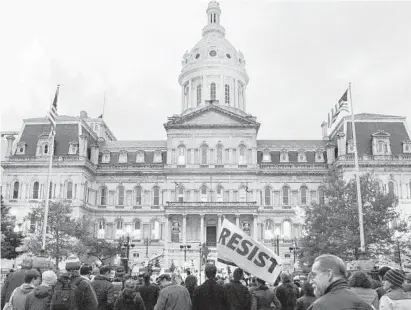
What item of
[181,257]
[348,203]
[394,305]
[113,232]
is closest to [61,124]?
[113,232]

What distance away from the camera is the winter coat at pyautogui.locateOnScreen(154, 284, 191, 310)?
9.66 metres

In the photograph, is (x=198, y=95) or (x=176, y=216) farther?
(x=198, y=95)

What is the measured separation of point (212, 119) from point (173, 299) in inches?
2073

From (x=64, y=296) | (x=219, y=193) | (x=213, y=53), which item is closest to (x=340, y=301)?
(x=64, y=296)

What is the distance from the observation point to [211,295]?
10.0 m

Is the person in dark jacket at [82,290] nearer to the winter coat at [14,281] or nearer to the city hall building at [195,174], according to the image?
the winter coat at [14,281]

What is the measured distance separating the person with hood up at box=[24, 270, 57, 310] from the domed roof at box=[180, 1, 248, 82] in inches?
2685

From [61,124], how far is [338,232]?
4091cm

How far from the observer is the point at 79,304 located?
897 centimetres

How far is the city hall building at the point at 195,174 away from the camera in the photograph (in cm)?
5822

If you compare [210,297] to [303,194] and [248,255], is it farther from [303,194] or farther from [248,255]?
[303,194]

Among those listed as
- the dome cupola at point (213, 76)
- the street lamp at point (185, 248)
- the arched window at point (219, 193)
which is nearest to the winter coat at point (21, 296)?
the street lamp at point (185, 248)

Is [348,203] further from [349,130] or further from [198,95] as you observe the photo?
[198,95]

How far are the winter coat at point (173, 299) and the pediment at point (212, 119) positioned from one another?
51.8 metres
